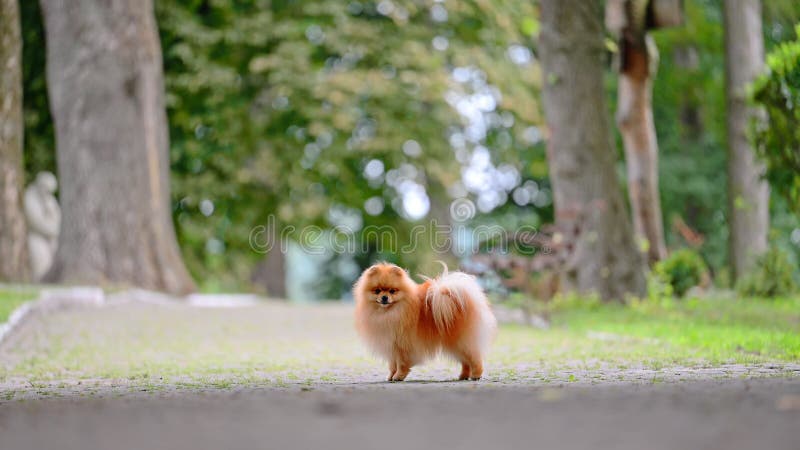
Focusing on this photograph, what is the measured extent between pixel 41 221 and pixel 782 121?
54.9 ft

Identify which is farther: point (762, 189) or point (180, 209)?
point (180, 209)

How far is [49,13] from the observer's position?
2392 cm

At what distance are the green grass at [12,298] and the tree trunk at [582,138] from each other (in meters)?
8.81

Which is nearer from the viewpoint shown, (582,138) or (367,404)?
(367,404)

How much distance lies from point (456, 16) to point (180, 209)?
29.1ft

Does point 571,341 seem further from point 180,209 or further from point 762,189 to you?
point 180,209

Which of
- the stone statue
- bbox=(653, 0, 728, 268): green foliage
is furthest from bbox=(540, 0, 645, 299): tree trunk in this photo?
bbox=(653, 0, 728, 268): green foliage

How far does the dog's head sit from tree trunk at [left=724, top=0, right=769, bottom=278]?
60.6 ft

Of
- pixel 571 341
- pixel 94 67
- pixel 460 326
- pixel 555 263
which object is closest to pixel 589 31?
pixel 555 263

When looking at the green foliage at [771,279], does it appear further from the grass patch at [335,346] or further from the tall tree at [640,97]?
the tall tree at [640,97]

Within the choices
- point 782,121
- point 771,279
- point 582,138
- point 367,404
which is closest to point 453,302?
point 367,404

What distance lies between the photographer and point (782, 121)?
14.0 metres

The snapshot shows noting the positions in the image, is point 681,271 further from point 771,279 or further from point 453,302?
point 453,302

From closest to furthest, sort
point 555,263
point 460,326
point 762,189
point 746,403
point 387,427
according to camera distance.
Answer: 1. point 387,427
2. point 746,403
3. point 460,326
4. point 555,263
5. point 762,189
